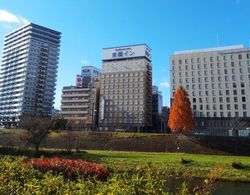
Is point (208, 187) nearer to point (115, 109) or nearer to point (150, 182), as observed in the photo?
point (150, 182)

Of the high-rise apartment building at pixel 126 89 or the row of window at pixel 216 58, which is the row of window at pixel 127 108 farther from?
the row of window at pixel 216 58

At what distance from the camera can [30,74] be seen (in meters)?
178

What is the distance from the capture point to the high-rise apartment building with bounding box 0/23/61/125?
572 feet

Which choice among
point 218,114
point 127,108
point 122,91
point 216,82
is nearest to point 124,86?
point 122,91

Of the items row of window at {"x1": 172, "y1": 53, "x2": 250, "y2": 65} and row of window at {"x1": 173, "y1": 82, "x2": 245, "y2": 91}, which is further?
row of window at {"x1": 172, "y1": 53, "x2": 250, "y2": 65}

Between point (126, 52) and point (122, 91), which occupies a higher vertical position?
point (126, 52)

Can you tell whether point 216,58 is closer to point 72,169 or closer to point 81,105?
point 81,105

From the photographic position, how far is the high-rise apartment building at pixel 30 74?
17425 centimetres

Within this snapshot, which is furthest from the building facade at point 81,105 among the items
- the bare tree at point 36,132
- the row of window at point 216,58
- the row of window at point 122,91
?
the bare tree at point 36,132

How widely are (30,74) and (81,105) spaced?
44.8 metres

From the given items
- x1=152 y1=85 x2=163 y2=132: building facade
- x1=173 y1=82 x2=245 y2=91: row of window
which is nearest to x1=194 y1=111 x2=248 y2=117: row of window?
x1=173 y1=82 x2=245 y2=91: row of window

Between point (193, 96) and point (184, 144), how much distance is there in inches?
2378

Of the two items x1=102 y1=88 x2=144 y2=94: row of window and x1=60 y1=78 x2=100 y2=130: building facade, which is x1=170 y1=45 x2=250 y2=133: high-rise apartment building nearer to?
x1=102 y1=88 x2=144 y2=94: row of window

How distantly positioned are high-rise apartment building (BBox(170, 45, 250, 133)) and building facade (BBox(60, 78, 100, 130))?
43.8 metres
